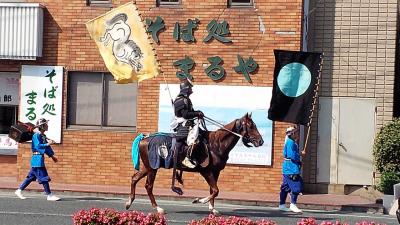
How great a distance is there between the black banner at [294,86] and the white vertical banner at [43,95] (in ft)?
20.5

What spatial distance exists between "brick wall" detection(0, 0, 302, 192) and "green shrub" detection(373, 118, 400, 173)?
2.31 metres

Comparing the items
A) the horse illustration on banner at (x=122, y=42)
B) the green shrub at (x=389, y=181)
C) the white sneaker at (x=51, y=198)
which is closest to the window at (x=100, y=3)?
the horse illustration on banner at (x=122, y=42)

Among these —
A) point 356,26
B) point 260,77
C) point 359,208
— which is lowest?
point 359,208

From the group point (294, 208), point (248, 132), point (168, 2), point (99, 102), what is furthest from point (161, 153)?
point (168, 2)

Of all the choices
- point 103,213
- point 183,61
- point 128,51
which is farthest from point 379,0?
point 103,213

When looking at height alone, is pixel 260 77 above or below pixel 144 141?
above

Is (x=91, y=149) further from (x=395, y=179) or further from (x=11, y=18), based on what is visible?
(x=395, y=179)

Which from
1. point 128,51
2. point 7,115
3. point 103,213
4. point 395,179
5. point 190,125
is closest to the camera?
point 103,213

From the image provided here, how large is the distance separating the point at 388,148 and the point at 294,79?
362cm

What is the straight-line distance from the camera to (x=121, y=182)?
19859 mm

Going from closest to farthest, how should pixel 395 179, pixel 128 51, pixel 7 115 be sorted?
pixel 128 51
pixel 395 179
pixel 7 115

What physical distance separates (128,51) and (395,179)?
6.84 meters

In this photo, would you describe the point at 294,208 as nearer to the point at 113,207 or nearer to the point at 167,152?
the point at 167,152

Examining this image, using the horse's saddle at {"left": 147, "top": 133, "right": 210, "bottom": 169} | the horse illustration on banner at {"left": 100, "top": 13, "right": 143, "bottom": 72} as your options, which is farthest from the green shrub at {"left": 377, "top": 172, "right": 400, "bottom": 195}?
the horse illustration on banner at {"left": 100, "top": 13, "right": 143, "bottom": 72}
